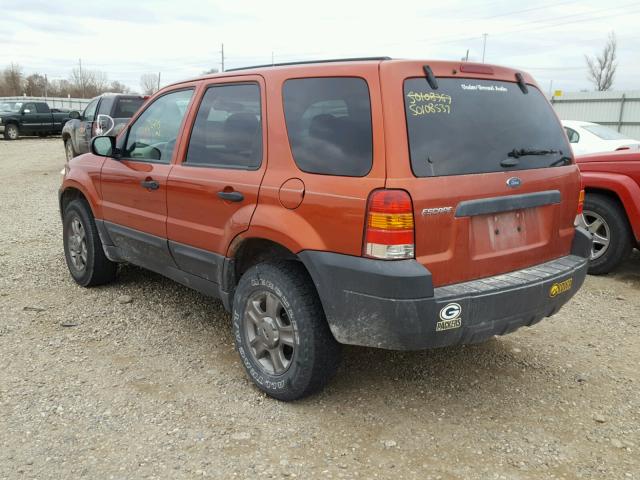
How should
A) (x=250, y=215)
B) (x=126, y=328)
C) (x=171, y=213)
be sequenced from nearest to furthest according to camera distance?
(x=250, y=215) → (x=171, y=213) → (x=126, y=328)

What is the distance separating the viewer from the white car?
32.9ft

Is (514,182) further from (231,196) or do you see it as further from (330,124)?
(231,196)

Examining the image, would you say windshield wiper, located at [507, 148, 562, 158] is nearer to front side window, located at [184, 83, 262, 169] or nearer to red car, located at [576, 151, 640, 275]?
front side window, located at [184, 83, 262, 169]

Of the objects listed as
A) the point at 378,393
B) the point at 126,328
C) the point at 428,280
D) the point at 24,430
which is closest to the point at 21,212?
the point at 126,328

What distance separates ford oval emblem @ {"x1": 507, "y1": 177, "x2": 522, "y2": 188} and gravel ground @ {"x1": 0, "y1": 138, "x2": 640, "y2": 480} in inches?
49.9

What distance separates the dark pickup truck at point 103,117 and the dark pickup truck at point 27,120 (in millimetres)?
12463

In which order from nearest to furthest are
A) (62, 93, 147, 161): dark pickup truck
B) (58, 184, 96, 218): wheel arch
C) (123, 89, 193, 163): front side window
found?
(123, 89, 193, 163): front side window, (58, 184, 96, 218): wheel arch, (62, 93, 147, 161): dark pickup truck

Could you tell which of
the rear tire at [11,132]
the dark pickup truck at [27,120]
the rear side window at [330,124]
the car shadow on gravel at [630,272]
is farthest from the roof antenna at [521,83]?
the rear tire at [11,132]

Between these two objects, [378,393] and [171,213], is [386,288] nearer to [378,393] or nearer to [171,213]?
[378,393]

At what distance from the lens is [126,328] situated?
445 centimetres

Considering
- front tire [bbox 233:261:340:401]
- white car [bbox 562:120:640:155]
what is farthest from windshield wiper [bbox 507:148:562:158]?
white car [bbox 562:120:640:155]

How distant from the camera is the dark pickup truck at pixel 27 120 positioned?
25.0 meters

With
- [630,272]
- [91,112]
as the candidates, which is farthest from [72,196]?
[91,112]

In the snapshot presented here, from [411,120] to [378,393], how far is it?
1642 millimetres
